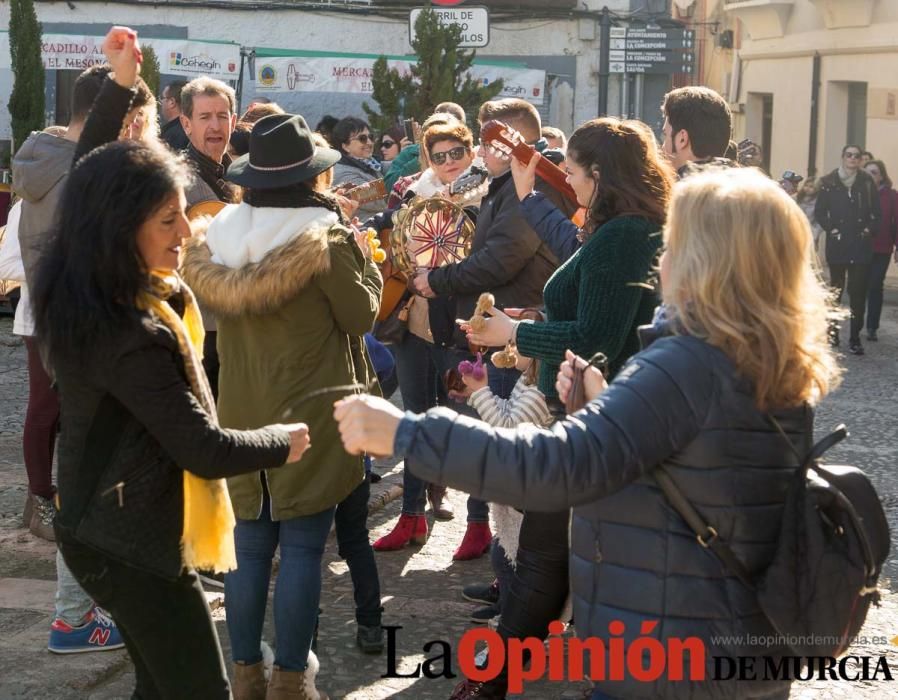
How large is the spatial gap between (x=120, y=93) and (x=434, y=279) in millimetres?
2409

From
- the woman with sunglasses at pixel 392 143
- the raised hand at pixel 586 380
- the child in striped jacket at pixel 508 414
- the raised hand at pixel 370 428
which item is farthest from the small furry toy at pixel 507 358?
the woman with sunglasses at pixel 392 143

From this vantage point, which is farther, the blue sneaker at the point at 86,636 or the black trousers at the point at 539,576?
the blue sneaker at the point at 86,636

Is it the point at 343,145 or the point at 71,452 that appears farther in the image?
the point at 343,145

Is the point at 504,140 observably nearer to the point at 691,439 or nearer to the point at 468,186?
the point at 468,186

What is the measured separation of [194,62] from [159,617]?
2200cm

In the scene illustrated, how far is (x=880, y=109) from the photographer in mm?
20828

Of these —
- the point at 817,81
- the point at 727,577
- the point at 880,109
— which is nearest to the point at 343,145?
the point at 727,577

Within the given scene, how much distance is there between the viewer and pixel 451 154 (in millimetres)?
6531

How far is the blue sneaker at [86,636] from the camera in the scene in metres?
4.74

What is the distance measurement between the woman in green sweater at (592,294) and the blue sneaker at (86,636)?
1283mm

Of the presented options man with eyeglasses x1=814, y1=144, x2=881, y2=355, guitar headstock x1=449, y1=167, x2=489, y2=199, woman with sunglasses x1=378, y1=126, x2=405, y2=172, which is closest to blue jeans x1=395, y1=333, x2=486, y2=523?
guitar headstock x1=449, y1=167, x2=489, y2=199

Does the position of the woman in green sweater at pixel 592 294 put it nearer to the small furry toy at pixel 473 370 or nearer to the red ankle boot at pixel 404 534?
the small furry toy at pixel 473 370

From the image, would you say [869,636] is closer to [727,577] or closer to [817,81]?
[727,577]

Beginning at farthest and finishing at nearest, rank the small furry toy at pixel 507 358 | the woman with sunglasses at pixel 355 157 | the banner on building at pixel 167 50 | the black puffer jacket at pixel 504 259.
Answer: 1. the banner on building at pixel 167 50
2. the woman with sunglasses at pixel 355 157
3. the black puffer jacket at pixel 504 259
4. the small furry toy at pixel 507 358
